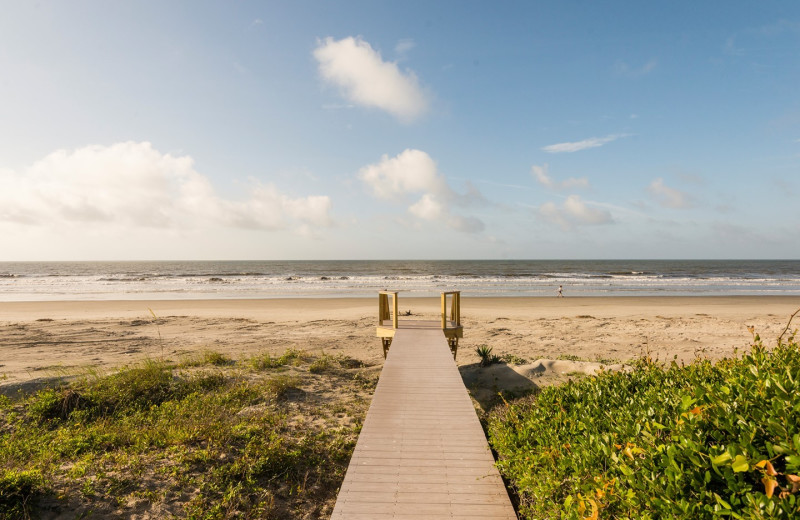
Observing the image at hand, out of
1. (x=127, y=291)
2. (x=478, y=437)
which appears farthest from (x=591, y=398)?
(x=127, y=291)

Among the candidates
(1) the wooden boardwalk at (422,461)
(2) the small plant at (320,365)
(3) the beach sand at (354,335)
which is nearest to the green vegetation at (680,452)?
(1) the wooden boardwalk at (422,461)

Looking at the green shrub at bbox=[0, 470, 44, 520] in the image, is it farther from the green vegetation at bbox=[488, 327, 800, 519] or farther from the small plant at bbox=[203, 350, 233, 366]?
the green vegetation at bbox=[488, 327, 800, 519]

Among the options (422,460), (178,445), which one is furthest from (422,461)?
(178,445)

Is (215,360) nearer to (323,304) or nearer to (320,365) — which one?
(320,365)

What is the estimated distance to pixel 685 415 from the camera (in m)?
2.67

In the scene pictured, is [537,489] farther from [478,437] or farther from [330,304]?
[330,304]

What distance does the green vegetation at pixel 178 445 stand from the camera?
496cm

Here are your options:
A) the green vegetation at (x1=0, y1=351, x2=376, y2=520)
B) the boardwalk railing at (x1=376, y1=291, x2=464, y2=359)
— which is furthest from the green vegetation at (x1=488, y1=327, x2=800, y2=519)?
the boardwalk railing at (x1=376, y1=291, x2=464, y2=359)

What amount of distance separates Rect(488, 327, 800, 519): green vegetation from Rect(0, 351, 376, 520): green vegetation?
3261mm

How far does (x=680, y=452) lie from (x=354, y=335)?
556 inches

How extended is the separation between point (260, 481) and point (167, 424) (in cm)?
237

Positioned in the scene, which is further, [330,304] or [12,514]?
Answer: [330,304]

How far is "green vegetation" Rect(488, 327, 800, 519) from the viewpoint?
2127 millimetres

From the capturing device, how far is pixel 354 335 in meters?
16.0
